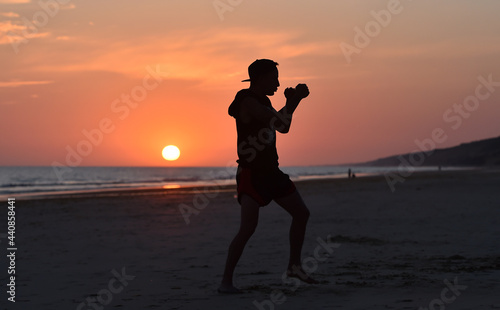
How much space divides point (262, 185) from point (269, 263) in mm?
2021

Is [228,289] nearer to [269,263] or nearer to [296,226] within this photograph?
[296,226]

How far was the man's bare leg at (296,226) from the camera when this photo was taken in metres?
5.06

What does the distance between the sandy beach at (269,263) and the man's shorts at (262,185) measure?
2.61ft

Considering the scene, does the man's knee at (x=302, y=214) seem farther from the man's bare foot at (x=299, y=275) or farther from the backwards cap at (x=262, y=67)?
the backwards cap at (x=262, y=67)

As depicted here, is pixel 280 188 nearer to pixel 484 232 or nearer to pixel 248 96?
pixel 248 96

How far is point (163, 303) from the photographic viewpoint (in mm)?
4645

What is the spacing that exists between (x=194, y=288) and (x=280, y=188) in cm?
120

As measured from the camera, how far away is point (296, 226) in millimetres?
5168

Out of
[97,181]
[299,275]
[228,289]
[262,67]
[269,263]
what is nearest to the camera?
[228,289]

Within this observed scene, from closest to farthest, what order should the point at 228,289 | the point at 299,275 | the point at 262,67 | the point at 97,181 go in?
the point at 228,289
the point at 262,67
the point at 299,275
the point at 97,181

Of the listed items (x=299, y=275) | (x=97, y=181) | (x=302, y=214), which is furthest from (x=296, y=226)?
(x=97, y=181)

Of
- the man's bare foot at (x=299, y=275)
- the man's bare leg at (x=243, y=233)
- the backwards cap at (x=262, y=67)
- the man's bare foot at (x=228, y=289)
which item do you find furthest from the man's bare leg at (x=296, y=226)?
the backwards cap at (x=262, y=67)

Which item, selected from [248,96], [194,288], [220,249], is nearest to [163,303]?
[194,288]

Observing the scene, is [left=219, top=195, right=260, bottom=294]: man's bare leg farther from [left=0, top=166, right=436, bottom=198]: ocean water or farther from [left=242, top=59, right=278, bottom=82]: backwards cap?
[left=0, top=166, right=436, bottom=198]: ocean water
